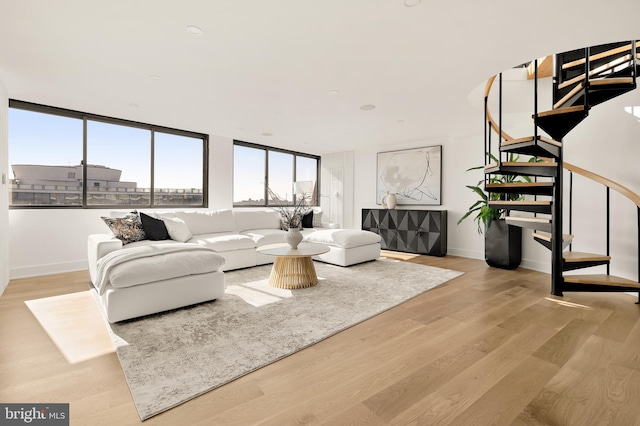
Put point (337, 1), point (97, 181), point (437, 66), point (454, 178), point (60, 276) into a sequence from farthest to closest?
point (454, 178), point (97, 181), point (60, 276), point (437, 66), point (337, 1)

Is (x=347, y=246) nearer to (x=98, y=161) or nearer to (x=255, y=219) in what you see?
(x=255, y=219)

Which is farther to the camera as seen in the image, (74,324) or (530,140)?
(530,140)

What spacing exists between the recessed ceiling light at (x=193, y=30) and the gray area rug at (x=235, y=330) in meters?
2.32

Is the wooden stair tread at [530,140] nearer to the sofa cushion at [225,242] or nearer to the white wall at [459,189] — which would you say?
the white wall at [459,189]

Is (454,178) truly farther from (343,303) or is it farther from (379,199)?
(343,303)

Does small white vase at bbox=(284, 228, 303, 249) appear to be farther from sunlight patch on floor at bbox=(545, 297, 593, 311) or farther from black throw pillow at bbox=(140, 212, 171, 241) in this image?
sunlight patch on floor at bbox=(545, 297, 593, 311)

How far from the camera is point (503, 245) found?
4.65 meters

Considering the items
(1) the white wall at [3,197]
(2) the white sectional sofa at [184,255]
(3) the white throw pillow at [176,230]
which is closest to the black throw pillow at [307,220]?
(2) the white sectional sofa at [184,255]

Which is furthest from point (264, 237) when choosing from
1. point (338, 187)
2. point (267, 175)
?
point (338, 187)

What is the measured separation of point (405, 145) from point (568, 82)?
3.51m

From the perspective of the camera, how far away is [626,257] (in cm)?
351

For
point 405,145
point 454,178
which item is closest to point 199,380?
point 454,178

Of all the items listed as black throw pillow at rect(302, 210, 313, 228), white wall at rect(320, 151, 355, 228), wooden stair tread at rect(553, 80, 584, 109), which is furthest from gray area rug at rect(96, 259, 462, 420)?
white wall at rect(320, 151, 355, 228)

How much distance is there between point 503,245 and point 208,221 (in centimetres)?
465
